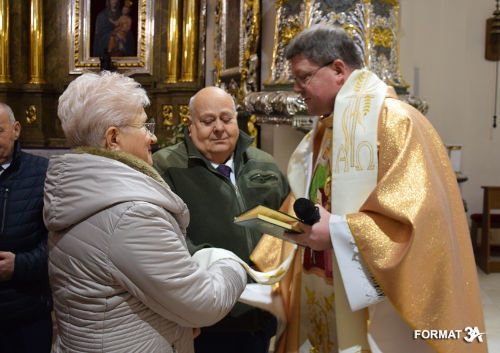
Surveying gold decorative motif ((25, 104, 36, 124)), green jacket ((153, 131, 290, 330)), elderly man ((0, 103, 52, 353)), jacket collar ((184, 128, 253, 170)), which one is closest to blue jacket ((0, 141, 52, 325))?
elderly man ((0, 103, 52, 353))

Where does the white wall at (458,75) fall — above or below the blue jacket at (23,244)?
above

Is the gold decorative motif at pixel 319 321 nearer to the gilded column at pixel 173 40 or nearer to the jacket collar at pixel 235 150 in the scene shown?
the jacket collar at pixel 235 150

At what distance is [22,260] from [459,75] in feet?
20.1

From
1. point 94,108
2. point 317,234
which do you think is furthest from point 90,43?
point 317,234

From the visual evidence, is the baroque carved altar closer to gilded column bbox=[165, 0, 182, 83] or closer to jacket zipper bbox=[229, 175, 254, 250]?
jacket zipper bbox=[229, 175, 254, 250]

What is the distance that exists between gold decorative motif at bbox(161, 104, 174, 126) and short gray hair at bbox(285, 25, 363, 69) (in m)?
6.62

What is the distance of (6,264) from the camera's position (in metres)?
2.21

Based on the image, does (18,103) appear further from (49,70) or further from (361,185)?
(361,185)

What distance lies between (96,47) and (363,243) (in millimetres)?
8155

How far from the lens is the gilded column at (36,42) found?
28.6 feet

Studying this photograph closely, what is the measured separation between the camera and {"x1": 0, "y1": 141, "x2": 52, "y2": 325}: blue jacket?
227 centimetres

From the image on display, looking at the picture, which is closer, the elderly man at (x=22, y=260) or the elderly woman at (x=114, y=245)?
the elderly woman at (x=114, y=245)

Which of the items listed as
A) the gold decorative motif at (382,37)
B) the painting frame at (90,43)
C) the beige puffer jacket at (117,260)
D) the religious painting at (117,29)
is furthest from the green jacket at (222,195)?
the religious painting at (117,29)

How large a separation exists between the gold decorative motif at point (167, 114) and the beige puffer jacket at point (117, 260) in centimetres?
692
